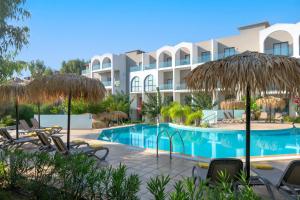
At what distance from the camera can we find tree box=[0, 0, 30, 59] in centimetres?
626

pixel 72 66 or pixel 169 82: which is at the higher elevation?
pixel 72 66

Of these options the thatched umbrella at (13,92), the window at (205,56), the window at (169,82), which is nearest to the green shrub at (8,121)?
the thatched umbrella at (13,92)

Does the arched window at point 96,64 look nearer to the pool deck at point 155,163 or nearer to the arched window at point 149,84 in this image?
the arched window at point 149,84

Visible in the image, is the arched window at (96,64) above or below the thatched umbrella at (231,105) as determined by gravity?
above

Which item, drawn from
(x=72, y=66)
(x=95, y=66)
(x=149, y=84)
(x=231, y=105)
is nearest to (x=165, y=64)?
(x=149, y=84)

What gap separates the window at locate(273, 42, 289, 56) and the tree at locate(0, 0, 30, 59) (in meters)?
26.6

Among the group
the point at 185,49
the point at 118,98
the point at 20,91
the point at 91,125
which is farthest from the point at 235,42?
the point at 20,91

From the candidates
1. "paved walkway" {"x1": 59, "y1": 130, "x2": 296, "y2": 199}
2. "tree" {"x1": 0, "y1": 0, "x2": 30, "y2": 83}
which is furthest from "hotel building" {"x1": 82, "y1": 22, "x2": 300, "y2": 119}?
"tree" {"x1": 0, "y1": 0, "x2": 30, "y2": 83}

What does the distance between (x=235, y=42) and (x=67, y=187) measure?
1227 inches

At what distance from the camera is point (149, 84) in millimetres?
36938

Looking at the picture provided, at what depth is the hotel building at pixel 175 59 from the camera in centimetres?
2852

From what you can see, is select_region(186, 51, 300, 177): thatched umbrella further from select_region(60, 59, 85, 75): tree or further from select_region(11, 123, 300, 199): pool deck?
select_region(60, 59, 85, 75): tree

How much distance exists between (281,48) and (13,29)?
92.2 feet

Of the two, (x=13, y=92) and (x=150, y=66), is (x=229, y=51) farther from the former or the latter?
(x=13, y=92)
